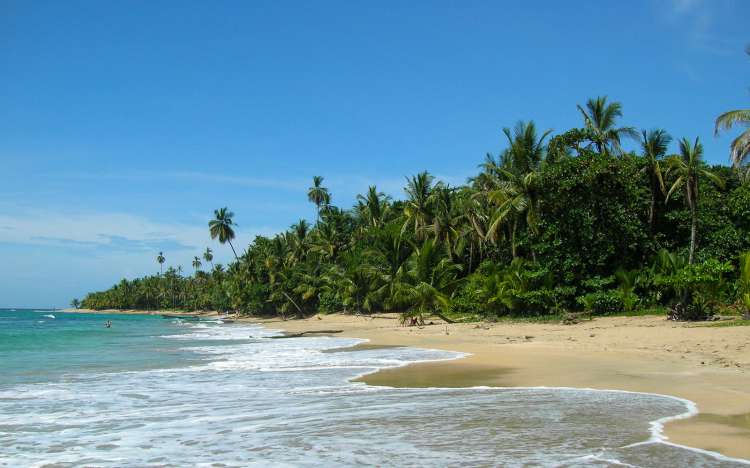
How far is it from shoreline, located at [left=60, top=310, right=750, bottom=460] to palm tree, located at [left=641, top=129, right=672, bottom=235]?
8916mm

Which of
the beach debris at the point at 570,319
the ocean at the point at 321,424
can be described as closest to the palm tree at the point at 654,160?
the beach debris at the point at 570,319

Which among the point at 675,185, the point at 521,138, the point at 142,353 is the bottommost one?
the point at 142,353

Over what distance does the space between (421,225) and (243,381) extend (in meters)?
28.3

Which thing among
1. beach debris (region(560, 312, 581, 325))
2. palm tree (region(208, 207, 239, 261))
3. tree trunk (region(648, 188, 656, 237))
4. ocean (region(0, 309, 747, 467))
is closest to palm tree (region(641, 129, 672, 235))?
tree trunk (region(648, 188, 656, 237))

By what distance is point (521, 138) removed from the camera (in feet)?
101

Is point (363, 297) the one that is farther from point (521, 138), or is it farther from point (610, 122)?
point (610, 122)

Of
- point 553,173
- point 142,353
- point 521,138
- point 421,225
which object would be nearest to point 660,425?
point 142,353

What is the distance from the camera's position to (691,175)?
24.7m

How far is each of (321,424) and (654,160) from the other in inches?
1011

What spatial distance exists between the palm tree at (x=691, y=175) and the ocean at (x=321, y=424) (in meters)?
19.2

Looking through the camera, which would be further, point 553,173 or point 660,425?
point 553,173

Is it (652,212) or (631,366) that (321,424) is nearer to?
(631,366)

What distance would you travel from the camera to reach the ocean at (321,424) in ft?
18.0

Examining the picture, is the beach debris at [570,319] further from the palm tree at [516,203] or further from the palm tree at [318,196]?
the palm tree at [318,196]
